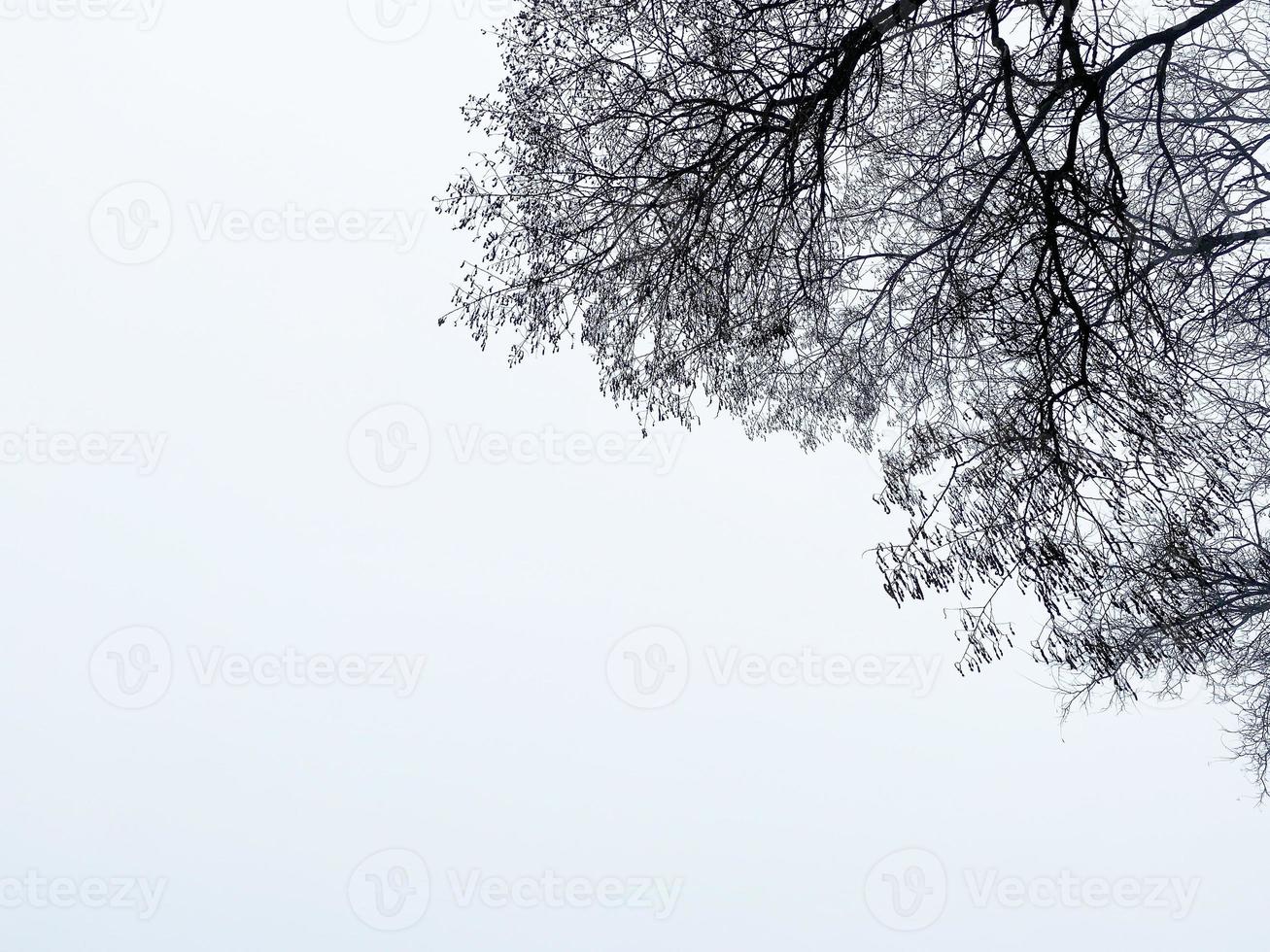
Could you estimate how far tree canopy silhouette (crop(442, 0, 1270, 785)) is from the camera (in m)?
5.01

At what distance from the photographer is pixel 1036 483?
496 cm

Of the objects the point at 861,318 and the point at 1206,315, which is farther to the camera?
the point at 861,318

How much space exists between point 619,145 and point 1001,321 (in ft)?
9.37

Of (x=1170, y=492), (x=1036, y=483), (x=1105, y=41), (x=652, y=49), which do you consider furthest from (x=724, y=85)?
(x=1170, y=492)

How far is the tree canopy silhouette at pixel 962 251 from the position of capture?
5008mm

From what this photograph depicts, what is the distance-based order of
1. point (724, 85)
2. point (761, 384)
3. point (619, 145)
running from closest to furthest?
1. point (724, 85)
2. point (619, 145)
3. point (761, 384)

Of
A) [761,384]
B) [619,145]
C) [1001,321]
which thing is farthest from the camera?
[761,384]

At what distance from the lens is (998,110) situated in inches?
218

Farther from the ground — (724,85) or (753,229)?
(724,85)

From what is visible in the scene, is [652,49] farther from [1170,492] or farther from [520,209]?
[1170,492]

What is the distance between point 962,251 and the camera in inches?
251

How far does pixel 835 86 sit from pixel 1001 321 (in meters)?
1.62

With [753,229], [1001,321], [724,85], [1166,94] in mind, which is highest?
[1166,94]

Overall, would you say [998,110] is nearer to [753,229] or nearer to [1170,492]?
[753,229]
